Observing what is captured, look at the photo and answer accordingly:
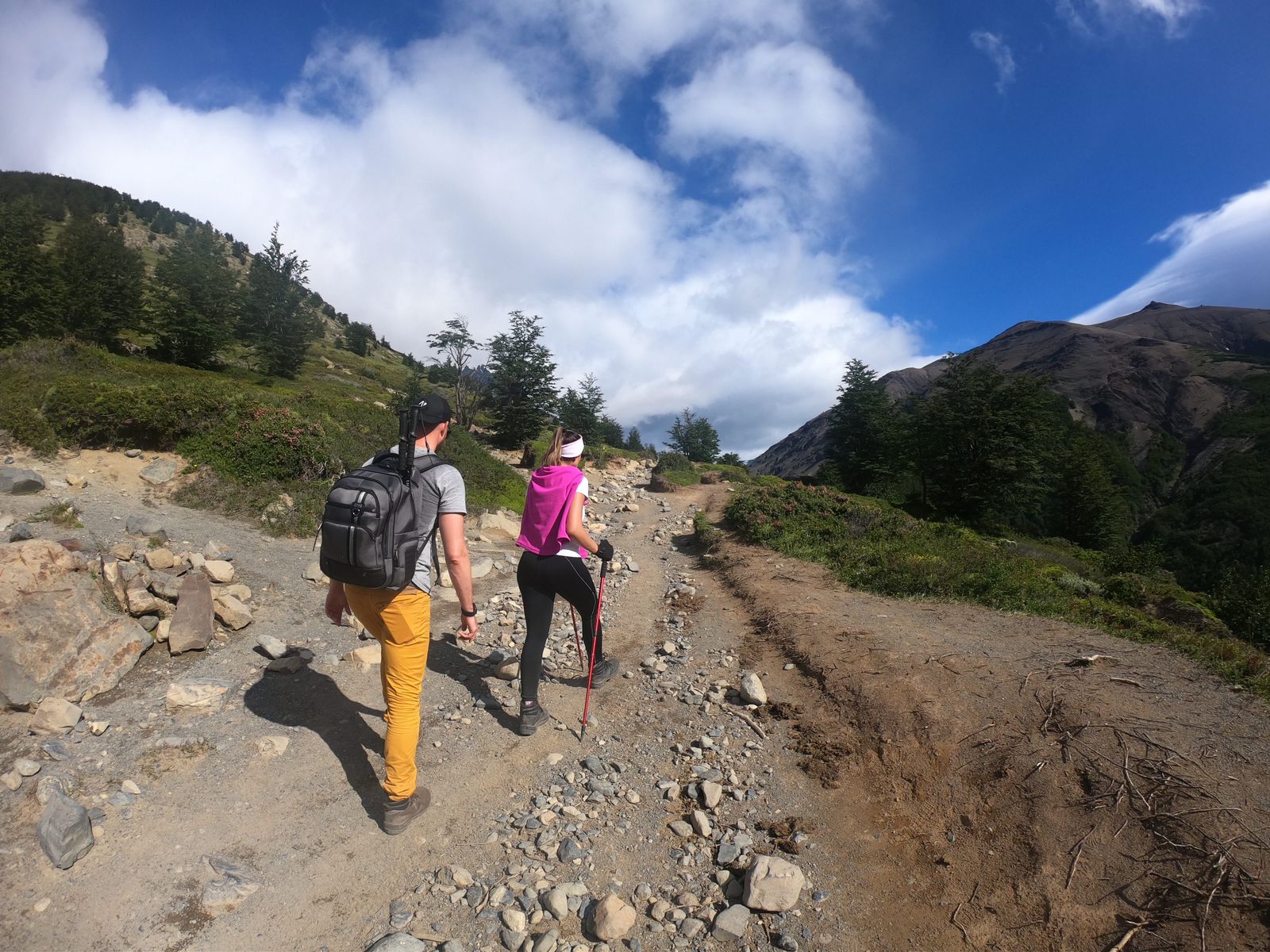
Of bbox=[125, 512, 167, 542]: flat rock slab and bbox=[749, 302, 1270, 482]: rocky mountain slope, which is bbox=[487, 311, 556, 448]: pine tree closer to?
bbox=[125, 512, 167, 542]: flat rock slab

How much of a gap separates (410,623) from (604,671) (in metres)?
2.85

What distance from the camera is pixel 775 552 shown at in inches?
467

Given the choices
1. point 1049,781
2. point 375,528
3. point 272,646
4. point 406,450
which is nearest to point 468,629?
point 375,528

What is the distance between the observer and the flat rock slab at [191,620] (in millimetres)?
5430

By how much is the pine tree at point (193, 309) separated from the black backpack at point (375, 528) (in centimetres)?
3942

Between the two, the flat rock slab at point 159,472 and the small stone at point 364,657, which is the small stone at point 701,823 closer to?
the small stone at point 364,657

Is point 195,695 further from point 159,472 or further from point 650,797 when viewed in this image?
point 159,472

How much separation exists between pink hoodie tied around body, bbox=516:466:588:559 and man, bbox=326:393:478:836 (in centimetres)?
100

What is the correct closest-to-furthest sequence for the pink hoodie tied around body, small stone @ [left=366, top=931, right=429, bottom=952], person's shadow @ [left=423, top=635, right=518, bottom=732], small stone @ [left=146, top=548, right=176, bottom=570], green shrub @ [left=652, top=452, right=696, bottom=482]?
small stone @ [left=366, top=931, right=429, bottom=952]
the pink hoodie tied around body
person's shadow @ [left=423, top=635, right=518, bottom=732]
small stone @ [left=146, top=548, right=176, bottom=570]
green shrub @ [left=652, top=452, right=696, bottom=482]

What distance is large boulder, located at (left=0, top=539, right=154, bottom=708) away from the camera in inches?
170

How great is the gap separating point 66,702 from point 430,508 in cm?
344

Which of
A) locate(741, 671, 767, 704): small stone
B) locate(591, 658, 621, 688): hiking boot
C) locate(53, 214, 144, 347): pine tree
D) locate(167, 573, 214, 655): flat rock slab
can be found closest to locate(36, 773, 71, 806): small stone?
locate(167, 573, 214, 655): flat rock slab

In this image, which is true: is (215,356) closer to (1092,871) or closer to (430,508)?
(430,508)

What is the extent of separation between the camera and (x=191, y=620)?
5559 millimetres
